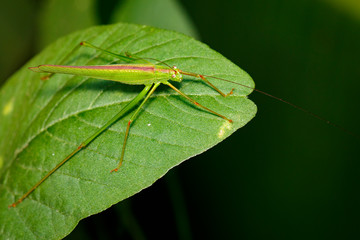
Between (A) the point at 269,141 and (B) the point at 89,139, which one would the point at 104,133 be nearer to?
(B) the point at 89,139

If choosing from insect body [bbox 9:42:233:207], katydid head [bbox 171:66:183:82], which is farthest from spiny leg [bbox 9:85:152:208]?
katydid head [bbox 171:66:183:82]

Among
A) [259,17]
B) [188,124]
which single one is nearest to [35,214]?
[188,124]

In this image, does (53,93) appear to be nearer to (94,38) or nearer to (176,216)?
(94,38)

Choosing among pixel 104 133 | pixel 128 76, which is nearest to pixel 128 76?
pixel 128 76

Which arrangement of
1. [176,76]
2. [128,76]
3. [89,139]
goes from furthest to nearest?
[128,76] → [176,76] → [89,139]

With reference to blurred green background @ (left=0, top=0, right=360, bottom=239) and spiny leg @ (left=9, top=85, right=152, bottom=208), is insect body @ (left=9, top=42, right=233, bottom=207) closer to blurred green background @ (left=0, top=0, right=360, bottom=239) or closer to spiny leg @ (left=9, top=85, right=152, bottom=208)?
spiny leg @ (left=9, top=85, right=152, bottom=208)

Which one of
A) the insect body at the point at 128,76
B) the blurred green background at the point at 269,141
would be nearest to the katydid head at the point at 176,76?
the insect body at the point at 128,76
